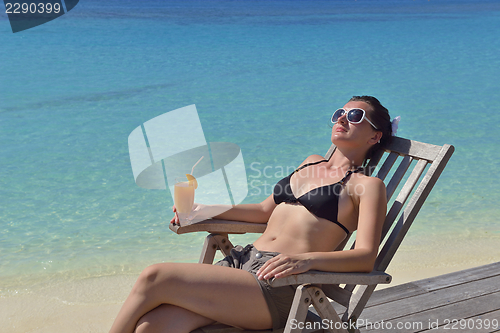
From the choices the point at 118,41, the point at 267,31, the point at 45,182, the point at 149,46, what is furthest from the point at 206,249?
the point at 267,31

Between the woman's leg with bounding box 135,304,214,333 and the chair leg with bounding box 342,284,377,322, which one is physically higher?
the woman's leg with bounding box 135,304,214,333

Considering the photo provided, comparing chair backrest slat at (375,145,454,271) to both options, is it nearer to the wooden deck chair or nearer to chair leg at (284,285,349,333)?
the wooden deck chair

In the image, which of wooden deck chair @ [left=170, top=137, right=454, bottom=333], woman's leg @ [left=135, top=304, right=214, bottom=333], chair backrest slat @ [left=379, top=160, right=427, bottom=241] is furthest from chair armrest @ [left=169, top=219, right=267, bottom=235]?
chair backrest slat @ [left=379, top=160, right=427, bottom=241]

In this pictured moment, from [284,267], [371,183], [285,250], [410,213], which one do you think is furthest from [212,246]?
[410,213]

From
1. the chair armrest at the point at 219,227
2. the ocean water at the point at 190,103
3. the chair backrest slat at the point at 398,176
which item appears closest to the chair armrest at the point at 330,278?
the chair backrest slat at the point at 398,176

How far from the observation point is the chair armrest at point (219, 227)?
99.2 inches

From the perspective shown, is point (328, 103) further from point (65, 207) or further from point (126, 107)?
point (65, 207)

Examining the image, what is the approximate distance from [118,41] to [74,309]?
64.7 ft

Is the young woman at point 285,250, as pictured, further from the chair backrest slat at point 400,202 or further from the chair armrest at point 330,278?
the chair backrest slat at point 400,202

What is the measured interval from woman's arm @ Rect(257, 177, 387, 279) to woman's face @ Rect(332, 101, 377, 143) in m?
0.33

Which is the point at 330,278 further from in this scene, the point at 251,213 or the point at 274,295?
the point at 251,213

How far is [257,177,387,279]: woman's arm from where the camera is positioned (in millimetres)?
1910

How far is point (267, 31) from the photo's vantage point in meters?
24.6

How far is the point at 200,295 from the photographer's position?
2.02 metres
